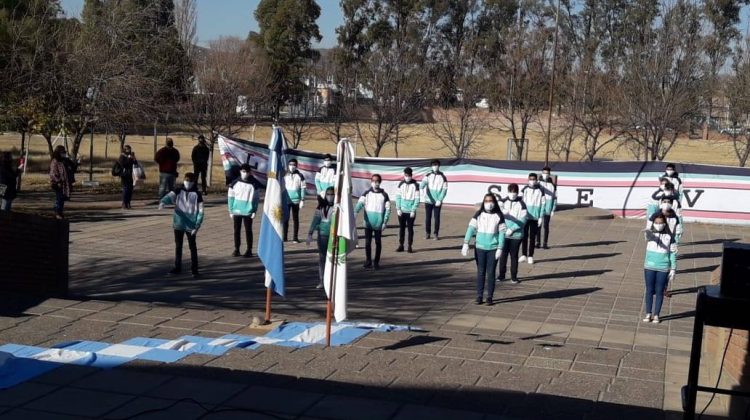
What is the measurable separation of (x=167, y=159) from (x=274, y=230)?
14.1 meters

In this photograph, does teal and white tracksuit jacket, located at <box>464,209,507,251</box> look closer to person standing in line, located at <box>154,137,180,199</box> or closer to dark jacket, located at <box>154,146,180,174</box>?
person standing in line, located at <box>154,137,180,199</box>

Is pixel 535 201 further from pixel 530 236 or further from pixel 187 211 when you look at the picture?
pixel 187 211

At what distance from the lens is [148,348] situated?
30.6 feet

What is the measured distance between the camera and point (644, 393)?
8.75m

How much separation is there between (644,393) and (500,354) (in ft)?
6.52

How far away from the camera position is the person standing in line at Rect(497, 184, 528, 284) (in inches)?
619

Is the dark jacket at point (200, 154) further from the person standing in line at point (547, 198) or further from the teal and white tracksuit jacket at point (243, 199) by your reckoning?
the person standing in line at point (547, 198)

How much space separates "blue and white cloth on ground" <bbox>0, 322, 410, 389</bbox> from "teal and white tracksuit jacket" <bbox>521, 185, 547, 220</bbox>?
765 centimetres

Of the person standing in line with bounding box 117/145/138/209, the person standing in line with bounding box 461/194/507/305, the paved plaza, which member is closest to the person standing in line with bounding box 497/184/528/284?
the paved plaza

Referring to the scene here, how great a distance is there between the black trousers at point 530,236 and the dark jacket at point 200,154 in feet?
39.2

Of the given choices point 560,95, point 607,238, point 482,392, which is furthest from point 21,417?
point 560,95

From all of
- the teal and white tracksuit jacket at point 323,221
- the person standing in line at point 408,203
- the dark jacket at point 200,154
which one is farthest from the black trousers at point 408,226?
the dark jacket at point 200,154

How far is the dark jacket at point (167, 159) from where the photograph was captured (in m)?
24.3

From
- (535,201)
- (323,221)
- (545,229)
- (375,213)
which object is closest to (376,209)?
(375,213)
